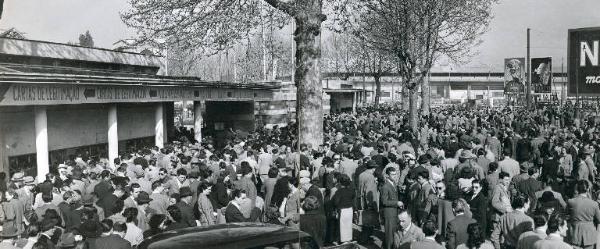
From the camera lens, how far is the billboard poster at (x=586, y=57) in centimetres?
1980

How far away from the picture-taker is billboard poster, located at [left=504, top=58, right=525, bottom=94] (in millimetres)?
47062

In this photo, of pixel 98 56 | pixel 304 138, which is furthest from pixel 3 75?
pixel 98 56

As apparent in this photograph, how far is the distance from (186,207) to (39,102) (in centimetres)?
685

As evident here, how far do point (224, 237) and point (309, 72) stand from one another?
12928 mm

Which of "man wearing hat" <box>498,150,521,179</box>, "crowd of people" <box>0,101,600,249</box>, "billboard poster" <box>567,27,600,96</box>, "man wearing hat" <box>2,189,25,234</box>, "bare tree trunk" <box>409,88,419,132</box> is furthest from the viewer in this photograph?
"bare tree trunk" <box>409,88,419,132</box>

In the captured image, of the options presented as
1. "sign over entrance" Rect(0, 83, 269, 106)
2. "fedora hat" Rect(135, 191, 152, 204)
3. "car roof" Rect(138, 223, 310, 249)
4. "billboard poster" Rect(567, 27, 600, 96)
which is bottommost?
"car roof" Rect(138, 223, 310, 249)

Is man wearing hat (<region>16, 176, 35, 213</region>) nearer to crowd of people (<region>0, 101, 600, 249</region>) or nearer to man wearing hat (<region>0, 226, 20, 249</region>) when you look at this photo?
crowd of people (<region>0, 101, 600, 249</region>)

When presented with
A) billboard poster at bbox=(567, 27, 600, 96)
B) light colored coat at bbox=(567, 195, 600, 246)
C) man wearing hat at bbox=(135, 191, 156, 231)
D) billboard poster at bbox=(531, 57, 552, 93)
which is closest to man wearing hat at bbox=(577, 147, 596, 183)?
light colored coat at bbox=(567, 195, 600, 246)

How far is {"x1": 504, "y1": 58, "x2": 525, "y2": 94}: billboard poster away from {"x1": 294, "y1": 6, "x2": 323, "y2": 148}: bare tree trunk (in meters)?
30.7

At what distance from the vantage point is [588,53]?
65.5ft

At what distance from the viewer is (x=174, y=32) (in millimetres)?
19391

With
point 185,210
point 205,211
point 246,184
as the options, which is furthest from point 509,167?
point 185,210

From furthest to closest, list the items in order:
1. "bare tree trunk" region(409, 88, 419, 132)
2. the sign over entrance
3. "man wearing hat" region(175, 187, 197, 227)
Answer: "bare tree trunk" region(409, 88, 419, 132) < the sign over entrance < "man wearing hat" region(175, 187, 197, 227)

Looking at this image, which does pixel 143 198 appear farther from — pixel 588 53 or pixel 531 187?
pixel 588 53
